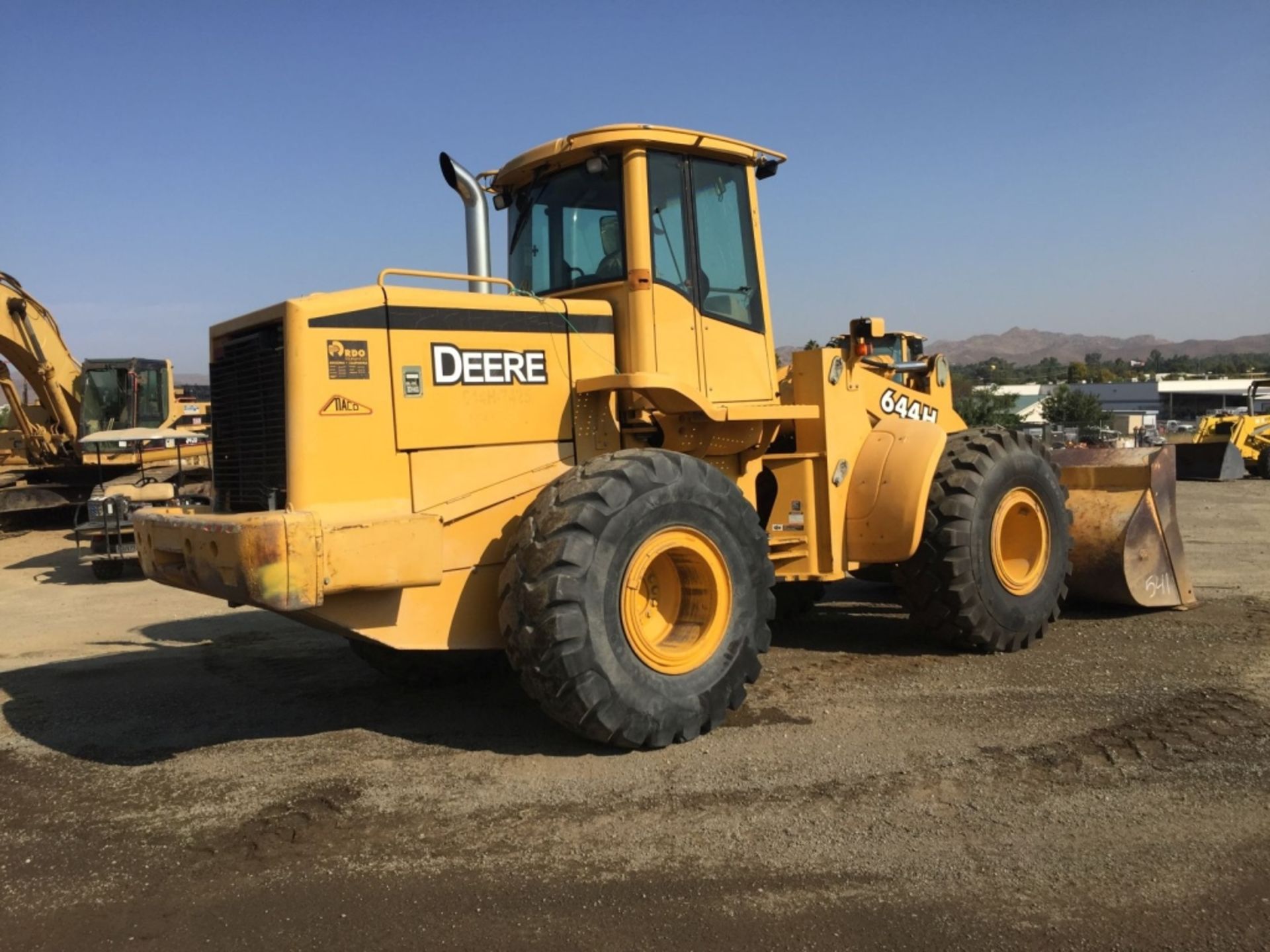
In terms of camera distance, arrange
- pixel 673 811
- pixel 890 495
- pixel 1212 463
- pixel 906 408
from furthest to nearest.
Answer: pixel 1212 463 → pixel 906 408 → pixel 890 495 → pixel 673 811

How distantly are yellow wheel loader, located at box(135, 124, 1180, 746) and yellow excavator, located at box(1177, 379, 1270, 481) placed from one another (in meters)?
20.8

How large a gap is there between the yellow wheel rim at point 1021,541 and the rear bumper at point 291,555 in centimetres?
404

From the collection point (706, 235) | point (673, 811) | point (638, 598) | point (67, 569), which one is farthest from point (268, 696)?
point (67, 569)

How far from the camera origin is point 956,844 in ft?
12.8

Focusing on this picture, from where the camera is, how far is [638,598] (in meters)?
5.25

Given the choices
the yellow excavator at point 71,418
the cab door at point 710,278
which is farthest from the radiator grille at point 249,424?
the yellow excavator at point 71,418

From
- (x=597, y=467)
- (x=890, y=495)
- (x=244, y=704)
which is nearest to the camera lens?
(x=597, y=467)

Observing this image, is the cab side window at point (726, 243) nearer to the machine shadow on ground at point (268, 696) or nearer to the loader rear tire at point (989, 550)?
the loader rear tire at point (989, 550)

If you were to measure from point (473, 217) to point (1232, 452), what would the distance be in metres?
24.2

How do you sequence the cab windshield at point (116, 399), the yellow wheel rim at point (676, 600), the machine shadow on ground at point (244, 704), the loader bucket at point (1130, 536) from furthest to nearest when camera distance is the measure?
the cab windshield at point (116, 399) → the loader bucket at point (1130, 536) → the machine shadow on ground at point (244, 704) → the yellow wheel rim at point (676, 600)

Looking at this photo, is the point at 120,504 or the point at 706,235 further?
the point at 120,504

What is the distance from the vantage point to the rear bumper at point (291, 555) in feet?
14.3

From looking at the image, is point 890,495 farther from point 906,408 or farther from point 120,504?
point 120,504

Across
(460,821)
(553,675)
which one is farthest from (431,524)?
(460,821)
